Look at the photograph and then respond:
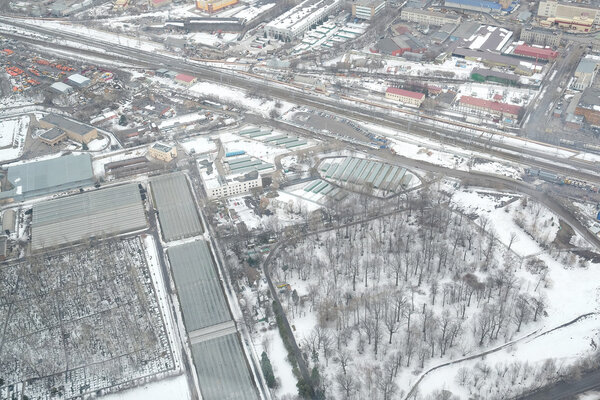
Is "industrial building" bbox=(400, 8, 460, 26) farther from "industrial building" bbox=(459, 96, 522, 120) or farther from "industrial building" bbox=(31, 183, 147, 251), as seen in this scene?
"industrial building" bbox=(31, 183, 147, 251)

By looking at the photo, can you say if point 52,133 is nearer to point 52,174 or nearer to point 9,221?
point 52,174

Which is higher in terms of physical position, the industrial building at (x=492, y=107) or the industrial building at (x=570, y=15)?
the industrial building at (x=570, y=15)

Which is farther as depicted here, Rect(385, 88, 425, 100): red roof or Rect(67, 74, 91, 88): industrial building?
Rect(67, 74, 91, 88): industrial building

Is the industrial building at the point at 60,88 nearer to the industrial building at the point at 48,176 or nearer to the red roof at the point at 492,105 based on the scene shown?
the industrial building at the point at 48,176

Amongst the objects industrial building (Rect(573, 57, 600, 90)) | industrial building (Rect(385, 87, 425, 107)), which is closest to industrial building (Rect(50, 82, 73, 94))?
industrial building (Rect(385, 87, 425, 107))

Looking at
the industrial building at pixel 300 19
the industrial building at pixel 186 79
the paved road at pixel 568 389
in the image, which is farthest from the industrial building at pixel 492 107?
the industrial building at pixel 186 79
